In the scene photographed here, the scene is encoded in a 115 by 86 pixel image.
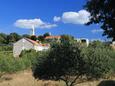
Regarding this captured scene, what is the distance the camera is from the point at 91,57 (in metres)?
34.6

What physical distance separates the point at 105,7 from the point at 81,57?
1632cm

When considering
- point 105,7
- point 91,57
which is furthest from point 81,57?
point 105,7

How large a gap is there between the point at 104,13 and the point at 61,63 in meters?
15.2

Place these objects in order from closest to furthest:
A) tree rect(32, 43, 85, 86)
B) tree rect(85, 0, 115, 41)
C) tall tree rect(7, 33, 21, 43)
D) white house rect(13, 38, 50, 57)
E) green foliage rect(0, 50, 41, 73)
→ tree rect(85, 0, 115, 41) → tree rect(32, 43, 85, 86) → green foliage rect(0, 50, 41, 73) → white house rect(13, 38, 50, 57) → tall tree rect(7, 33, 21, 43)

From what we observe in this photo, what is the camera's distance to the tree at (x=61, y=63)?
3303 cm

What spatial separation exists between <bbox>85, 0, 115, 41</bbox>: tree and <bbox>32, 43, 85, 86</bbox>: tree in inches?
560

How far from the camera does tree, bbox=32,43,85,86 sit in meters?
33.0

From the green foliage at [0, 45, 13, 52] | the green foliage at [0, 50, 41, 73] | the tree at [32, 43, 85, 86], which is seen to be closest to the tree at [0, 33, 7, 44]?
the green foliage at [0, 45, 13, 52]

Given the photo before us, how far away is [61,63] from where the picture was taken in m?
33.0

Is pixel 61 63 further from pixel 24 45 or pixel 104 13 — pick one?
pixel 24 45

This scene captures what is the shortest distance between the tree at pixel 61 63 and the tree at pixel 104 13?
46.7ft

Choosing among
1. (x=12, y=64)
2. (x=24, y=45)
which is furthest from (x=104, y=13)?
(x=24, y=45)

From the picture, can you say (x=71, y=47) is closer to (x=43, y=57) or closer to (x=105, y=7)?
(x=43, y=57)

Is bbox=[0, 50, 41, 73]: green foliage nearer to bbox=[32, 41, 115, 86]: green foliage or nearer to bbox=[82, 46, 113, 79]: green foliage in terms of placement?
bbox=[82, 46, 113, 79]: green foliage
